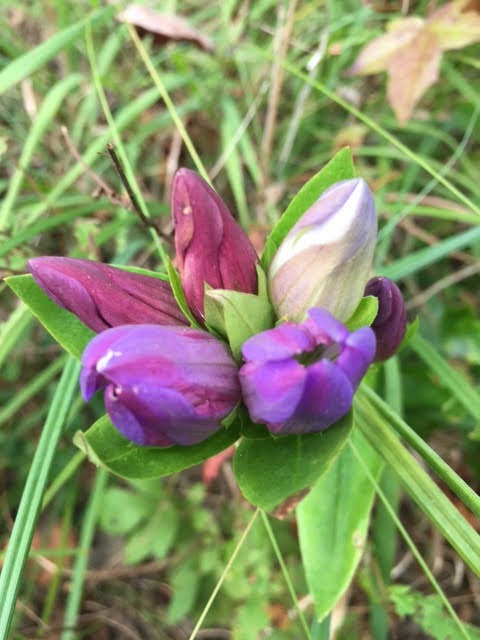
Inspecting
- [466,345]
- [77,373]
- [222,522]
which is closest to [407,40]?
[466,345]

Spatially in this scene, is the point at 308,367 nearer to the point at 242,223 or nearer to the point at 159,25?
the point at 242,223

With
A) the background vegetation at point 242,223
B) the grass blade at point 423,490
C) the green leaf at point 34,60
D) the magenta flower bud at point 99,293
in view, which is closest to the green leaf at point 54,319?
the magenta flower bud at point 99,293

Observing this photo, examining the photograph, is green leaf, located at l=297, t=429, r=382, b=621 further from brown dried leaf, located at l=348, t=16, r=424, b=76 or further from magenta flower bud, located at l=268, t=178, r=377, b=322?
brown dried leaf, located at l=348, t=16, r=424, b=76

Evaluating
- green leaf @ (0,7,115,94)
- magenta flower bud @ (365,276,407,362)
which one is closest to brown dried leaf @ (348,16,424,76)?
green leaf @ (0,7,115,94)

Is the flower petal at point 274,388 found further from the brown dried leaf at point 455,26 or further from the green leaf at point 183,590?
the brown dried leaf at point 455,26

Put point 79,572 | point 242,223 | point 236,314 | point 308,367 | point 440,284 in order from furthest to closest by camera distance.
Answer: point 242,223, point 440,284, point 79,572, point 236,314, point 308,367

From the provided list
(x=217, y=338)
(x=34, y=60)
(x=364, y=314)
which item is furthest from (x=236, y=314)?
(x=34, y=60)

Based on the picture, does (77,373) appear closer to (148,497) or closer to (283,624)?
(148,497)
